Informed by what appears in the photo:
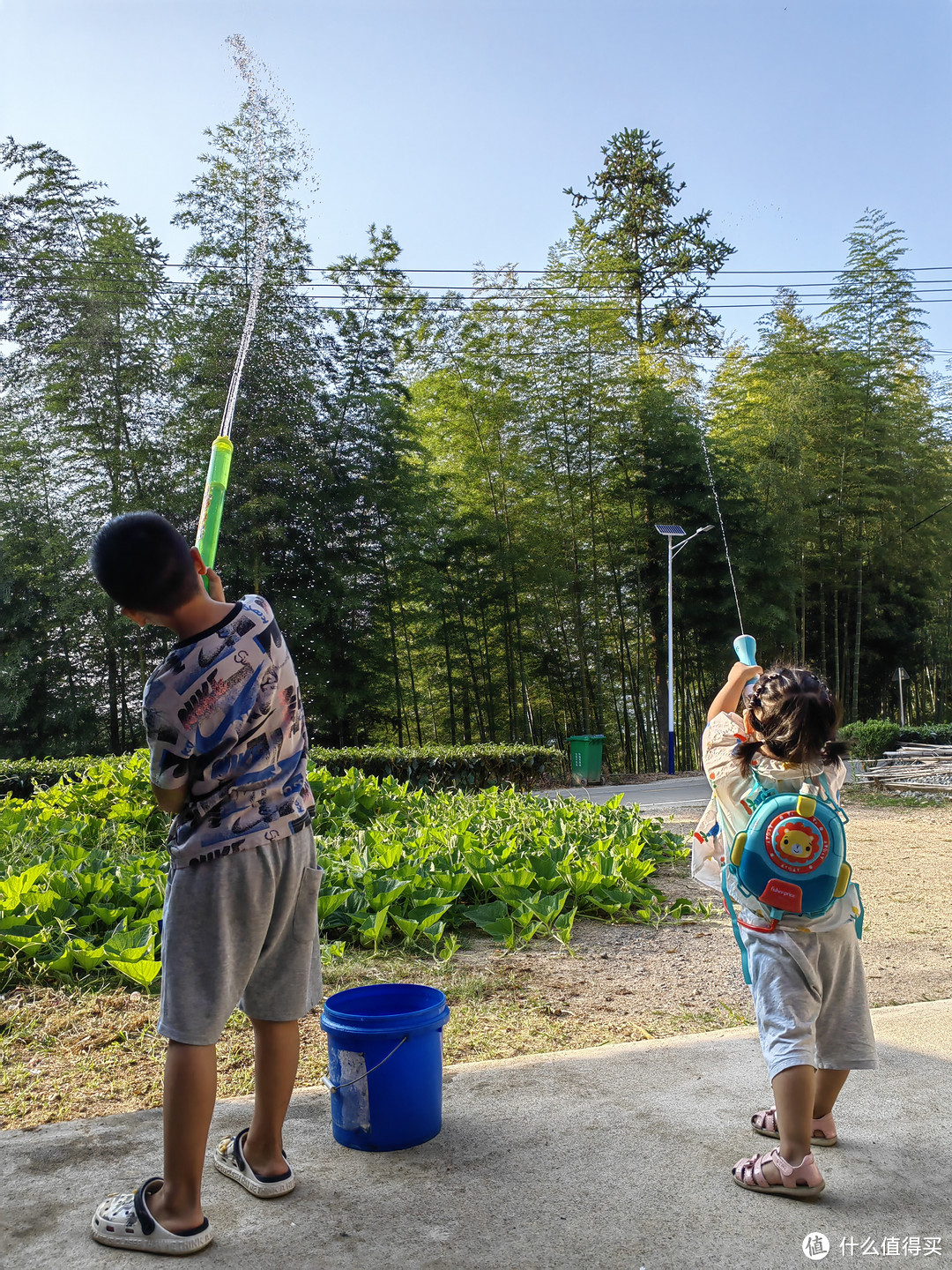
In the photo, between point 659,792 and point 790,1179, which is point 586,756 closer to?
point 659,792

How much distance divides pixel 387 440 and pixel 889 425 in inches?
342

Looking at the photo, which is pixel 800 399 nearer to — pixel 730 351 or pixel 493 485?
pixel 730 351

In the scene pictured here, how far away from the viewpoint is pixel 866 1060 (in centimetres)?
183

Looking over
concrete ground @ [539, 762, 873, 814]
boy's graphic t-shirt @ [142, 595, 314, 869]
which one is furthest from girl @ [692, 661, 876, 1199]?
concrete ground @ [539, 762, 873, 814]

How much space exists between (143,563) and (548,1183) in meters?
1.35

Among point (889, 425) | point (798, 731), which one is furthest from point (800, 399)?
point (798, 731)

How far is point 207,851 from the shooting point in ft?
5.08

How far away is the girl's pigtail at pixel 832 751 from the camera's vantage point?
6.19 feet

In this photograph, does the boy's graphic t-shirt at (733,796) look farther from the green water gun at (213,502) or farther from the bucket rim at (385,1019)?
the green water gun at (213,502)

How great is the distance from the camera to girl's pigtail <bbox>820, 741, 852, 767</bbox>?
74.3 inches

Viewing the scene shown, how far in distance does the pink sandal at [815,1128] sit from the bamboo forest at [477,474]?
10439 mm

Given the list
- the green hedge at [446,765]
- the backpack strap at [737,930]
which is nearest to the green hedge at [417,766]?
the green hedge at [446,765]

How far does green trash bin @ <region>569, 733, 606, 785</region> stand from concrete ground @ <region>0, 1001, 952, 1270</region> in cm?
1050

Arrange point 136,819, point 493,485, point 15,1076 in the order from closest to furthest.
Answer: point 15,1076, point 136,819, point 493,485
